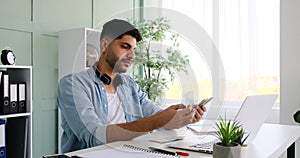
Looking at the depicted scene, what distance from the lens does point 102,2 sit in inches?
138

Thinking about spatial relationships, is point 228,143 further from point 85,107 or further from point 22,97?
point 22,97

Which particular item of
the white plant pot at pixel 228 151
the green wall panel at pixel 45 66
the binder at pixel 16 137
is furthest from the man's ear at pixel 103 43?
the green wall panel at pixel 45 66

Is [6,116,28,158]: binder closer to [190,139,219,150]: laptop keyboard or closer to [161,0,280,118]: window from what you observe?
[161,0,280,118]: window

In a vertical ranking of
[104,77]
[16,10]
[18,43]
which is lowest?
[104,77]

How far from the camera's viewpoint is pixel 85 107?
122 cm

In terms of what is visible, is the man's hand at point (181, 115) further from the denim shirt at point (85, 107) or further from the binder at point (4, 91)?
the binder at point (4, 91)

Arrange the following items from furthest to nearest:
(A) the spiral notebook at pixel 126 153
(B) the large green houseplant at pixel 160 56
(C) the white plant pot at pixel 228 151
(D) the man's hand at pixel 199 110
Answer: (B) the large green houseplant at pixel 160 56
(D) the man's hand at pixel 199 110
(A) the spiral notebook at pixel 126 153
(C) the white plant pot at pixel 228 151

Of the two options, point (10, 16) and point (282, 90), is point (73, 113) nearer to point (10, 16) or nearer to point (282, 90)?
point (10, 16)

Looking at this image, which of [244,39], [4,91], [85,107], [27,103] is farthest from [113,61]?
[244,39]

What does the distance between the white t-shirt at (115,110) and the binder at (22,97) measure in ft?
4.64

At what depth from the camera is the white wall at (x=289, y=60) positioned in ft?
9.16

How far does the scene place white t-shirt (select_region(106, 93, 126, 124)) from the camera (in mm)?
1319

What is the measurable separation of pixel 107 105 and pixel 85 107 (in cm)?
Answer: 12

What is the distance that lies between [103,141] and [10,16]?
5.91 ft
